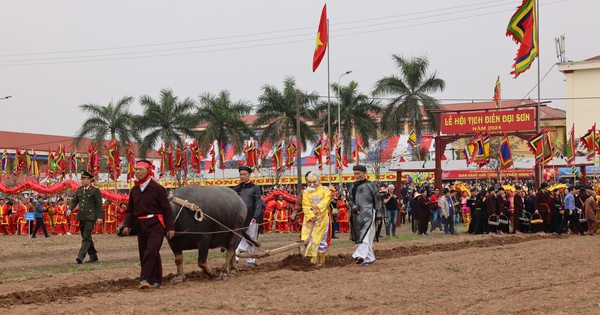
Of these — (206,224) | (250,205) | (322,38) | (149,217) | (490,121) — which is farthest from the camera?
(490,121)

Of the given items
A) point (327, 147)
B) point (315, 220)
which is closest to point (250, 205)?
point (315, 220)

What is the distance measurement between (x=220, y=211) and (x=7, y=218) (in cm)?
2187

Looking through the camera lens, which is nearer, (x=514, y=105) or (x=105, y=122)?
(x=105, y=122)

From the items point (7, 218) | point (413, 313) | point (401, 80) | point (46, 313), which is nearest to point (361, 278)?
point (413, 313)

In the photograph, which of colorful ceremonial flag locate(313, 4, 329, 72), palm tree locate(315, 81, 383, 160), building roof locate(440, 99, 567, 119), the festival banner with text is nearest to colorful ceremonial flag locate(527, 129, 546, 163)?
the festival banner with text

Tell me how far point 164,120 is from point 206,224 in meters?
45.4

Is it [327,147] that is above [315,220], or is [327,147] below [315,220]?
above

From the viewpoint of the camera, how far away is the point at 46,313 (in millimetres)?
8711

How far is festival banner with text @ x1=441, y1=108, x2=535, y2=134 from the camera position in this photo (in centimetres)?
3719

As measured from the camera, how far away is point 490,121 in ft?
124

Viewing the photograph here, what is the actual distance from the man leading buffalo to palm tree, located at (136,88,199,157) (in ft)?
149

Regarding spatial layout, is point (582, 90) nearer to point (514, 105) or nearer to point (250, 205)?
point (514, 105)

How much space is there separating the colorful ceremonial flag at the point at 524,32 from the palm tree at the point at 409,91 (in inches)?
902

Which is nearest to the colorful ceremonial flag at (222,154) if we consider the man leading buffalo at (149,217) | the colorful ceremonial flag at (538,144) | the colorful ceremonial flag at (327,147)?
the colorful ceremonial flag at (327,147)
